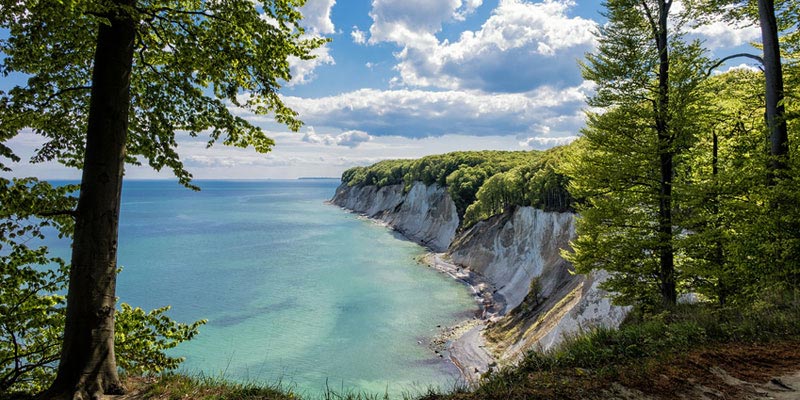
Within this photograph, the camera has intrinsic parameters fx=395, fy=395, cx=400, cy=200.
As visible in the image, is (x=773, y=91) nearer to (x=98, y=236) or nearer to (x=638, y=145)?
(x=638, y=145)

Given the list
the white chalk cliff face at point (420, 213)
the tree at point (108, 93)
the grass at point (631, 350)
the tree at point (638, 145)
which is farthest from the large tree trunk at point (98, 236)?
the white chalk cliff face at point (420, 213)

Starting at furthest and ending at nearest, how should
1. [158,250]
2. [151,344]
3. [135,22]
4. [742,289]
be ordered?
[158,250]
[742,289]
[151,344]
[135,22]

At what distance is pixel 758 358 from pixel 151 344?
1216 centimetres

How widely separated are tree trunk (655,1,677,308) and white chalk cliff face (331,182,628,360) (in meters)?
2.52

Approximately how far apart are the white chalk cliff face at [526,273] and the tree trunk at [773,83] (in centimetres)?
734

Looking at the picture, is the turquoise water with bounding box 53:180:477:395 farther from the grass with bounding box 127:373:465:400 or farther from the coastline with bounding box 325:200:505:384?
the grass with bounding box 127:373:465:400

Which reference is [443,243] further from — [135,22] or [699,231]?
[135,22]

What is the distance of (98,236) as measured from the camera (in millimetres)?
6422

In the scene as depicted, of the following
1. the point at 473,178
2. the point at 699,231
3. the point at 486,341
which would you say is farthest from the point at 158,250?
the point at 699,231

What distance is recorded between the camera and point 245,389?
21.7ft

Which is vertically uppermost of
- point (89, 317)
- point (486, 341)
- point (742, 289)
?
point (89, 317)

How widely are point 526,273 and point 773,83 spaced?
131ft

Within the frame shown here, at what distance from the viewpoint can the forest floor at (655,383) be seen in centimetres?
590


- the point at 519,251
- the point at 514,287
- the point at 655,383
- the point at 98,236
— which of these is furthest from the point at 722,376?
the point at 519,251
